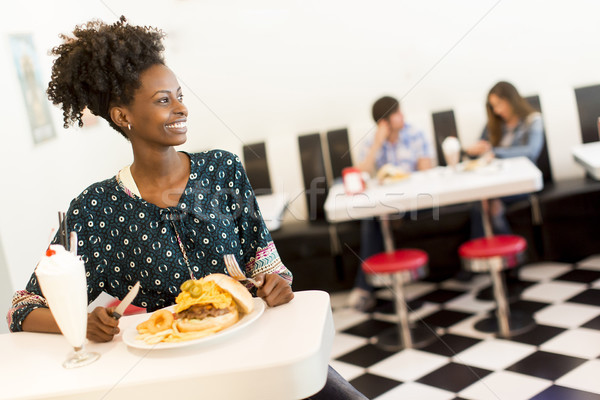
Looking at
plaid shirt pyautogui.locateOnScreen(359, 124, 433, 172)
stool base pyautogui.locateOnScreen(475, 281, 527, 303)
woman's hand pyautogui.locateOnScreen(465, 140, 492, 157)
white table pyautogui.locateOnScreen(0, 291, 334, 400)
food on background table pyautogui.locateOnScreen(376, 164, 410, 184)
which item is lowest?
stool base pyautogui.locateOnScreen(475, 281, 527, 303)

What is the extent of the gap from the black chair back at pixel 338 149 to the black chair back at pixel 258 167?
391 millimetres

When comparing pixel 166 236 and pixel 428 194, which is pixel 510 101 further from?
pixel 166 236

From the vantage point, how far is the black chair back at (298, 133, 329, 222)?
399 centimetres

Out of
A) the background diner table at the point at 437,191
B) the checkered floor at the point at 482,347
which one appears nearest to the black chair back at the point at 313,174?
the checkered floor at the point at 482,347

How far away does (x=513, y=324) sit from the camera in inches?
118

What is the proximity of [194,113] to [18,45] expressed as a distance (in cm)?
156

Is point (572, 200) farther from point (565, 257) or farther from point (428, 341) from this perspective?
point (428, 341)

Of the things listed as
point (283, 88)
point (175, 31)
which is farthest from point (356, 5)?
point (175, 31)

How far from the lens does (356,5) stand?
4.04m

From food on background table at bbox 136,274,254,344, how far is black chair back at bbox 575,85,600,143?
3116 millimetres

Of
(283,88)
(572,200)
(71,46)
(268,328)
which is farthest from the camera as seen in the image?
(283,88)

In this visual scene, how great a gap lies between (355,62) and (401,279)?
1.65m

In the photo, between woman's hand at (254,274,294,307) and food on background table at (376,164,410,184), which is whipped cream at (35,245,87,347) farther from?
food on background table at (376,164,410,184)

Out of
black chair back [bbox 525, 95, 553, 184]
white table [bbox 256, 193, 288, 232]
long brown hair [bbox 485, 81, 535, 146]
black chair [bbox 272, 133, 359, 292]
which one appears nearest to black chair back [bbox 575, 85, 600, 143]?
black chair back [bbox 525, 95, 553, 184]
